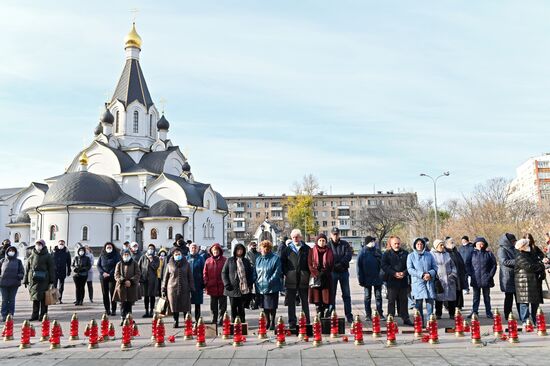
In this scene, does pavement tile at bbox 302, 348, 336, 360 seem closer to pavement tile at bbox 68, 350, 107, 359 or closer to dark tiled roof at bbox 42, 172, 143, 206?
pavement tile at bbox 68, 350, 107, 359

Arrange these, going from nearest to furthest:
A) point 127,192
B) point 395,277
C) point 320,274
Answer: point 320,274 < point 395,277 < point 127,192

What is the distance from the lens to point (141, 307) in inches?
587

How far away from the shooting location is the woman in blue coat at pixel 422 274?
10.1m

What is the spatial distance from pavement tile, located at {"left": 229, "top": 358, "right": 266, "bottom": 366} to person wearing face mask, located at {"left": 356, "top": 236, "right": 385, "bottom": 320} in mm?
4563

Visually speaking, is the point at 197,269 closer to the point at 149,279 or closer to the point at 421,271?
the point at 149,279

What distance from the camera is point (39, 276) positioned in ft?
39.3

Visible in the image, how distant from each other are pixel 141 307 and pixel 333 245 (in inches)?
272

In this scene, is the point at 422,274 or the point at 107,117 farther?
the point at 107,117

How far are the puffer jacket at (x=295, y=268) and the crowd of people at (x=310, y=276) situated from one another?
0.07 feet

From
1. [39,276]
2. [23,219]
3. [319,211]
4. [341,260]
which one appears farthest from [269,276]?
[319,211]

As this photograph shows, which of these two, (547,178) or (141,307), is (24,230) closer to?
(141,307)

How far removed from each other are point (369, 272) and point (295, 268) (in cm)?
248

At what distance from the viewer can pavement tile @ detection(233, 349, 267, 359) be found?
25.9ft

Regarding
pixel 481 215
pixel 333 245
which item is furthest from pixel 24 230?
pixel 333 245
